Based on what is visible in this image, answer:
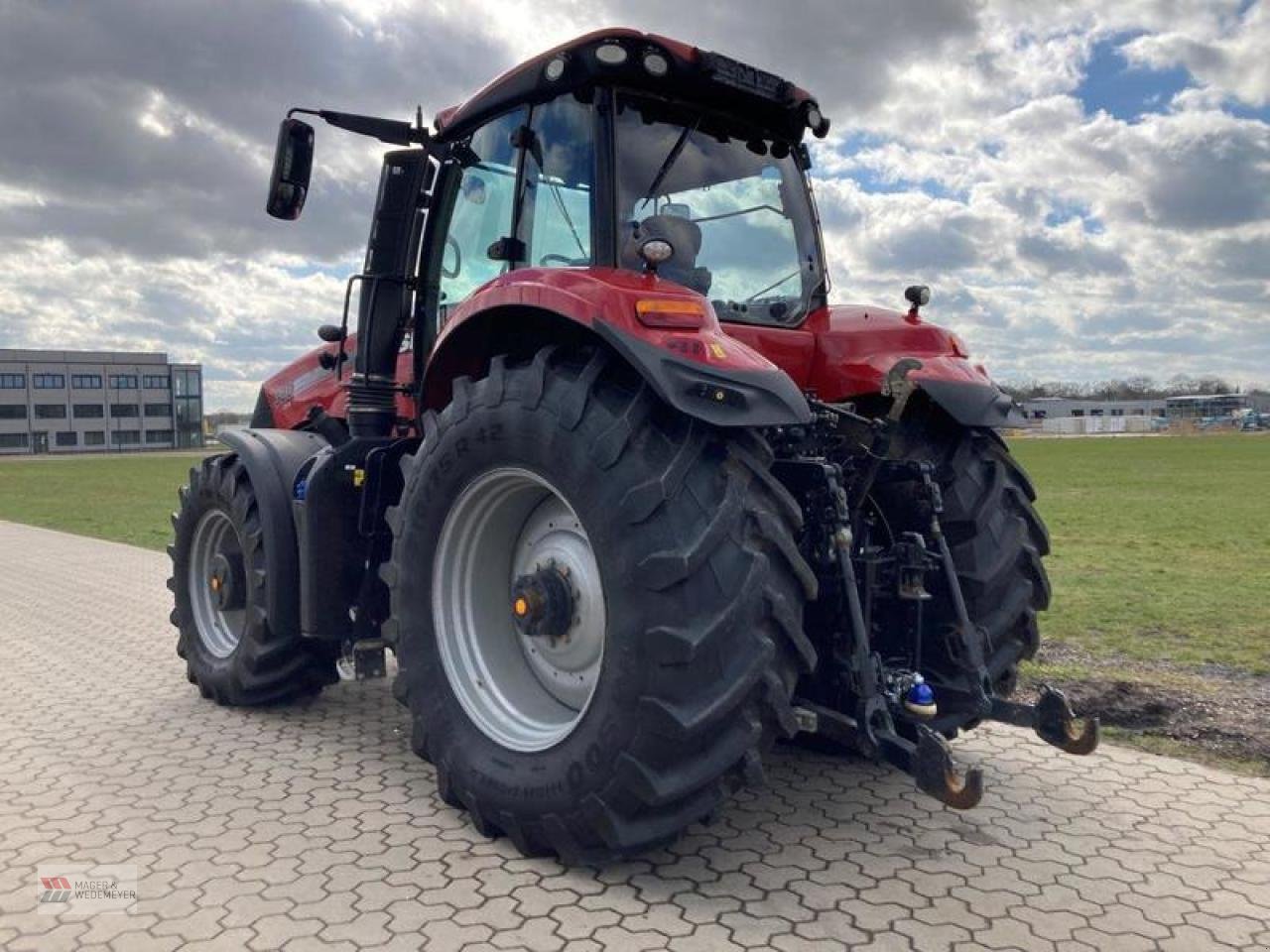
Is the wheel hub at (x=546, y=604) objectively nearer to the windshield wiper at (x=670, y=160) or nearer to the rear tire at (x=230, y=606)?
the windshield wiper at (x=670, y=160)

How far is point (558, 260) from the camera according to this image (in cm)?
416

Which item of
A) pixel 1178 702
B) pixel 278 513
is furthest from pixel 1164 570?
pixel 278 513

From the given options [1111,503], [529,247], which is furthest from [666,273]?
[1111,503]

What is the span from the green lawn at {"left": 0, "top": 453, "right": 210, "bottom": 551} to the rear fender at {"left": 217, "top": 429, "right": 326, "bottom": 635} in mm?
10264

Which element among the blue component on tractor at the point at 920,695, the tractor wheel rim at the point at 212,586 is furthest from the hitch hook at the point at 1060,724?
the tractor wheel rim at the point at 212,586

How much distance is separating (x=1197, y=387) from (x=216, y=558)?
135249 mm

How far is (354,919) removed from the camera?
311 cm

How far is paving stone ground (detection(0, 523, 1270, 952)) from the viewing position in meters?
3.03

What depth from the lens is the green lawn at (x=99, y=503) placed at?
17.2m

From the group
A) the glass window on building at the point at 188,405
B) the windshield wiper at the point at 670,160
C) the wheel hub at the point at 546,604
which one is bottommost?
the glass window on building at the point at 188,405

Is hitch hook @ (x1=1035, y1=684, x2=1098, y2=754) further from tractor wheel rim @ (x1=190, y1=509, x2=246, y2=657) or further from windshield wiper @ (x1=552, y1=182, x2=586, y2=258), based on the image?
tractor wheel rim @ (x1=190, y1=509, x2=246, y2=657)

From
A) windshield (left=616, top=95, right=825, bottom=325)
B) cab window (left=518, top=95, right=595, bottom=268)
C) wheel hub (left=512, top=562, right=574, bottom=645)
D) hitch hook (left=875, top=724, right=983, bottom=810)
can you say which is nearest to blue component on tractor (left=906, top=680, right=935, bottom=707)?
hitch hook (left=875, top=724, right=983, bottom=810)

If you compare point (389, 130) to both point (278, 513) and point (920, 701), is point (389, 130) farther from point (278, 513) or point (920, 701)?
point (920, 701)

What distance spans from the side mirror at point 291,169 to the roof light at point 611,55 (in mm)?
1695
